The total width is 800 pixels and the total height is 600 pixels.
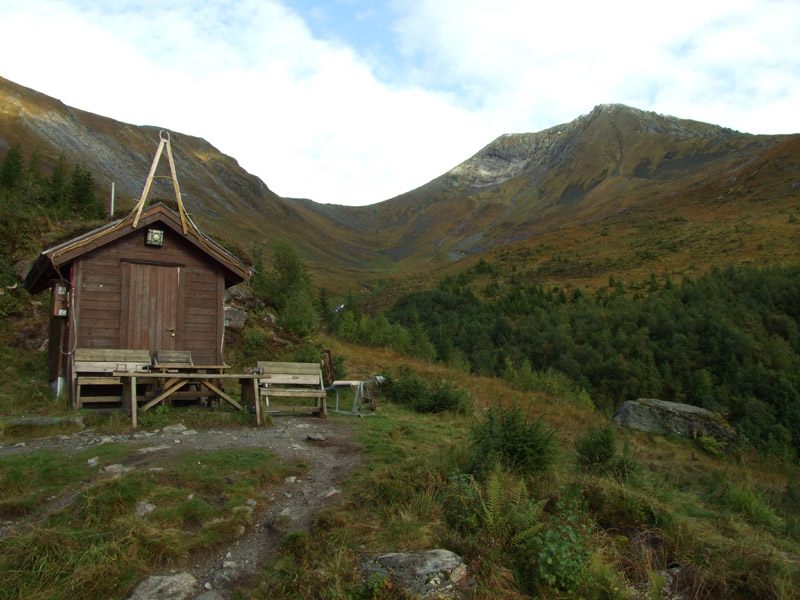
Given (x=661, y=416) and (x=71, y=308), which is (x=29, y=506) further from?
(x=661, y=416)

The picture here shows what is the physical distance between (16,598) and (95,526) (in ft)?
3.19

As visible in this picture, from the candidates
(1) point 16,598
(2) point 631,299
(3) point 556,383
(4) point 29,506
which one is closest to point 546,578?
(1) point 16,598

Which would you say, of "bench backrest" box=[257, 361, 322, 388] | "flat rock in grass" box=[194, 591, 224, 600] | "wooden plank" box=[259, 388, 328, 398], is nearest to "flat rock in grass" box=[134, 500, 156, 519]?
"flat rock in grass" box=[194, 591, 224, 600]

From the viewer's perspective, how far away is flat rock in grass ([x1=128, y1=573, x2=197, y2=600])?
159 inches

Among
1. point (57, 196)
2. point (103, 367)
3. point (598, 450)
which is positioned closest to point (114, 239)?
point (103, 367)

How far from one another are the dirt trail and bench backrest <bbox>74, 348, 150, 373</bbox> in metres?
2.38

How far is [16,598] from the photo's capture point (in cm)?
385

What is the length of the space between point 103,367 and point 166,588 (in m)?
8.13

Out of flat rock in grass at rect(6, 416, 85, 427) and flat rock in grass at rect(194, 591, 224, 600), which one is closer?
flat rock in grass at rect(194, 591, 224, 600)

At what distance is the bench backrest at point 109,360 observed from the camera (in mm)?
10555

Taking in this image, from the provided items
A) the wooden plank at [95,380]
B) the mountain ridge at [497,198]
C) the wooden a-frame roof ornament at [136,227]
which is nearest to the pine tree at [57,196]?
the wooden a-frame roof ornament at [136,227]

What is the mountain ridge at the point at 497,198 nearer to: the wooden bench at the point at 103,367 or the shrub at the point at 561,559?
the shrub at the point at 561,559

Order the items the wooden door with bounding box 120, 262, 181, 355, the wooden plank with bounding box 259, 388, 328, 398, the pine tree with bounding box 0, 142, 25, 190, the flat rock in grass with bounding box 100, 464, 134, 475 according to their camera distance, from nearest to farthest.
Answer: the flat rock in grass with bounding box 100, 464, 134, 475 → the wooden plank with bounding box 259, 388, 328, 398 → the wooden door with bounding box 120, 262, 181, 355 → the pine tree with bounding box 0, 142, 25, 190

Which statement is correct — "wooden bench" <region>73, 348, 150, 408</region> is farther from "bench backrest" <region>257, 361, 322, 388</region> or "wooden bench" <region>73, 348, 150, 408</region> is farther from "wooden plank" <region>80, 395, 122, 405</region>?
"bench backrest" <region>257, 361, 322, 388</region>
